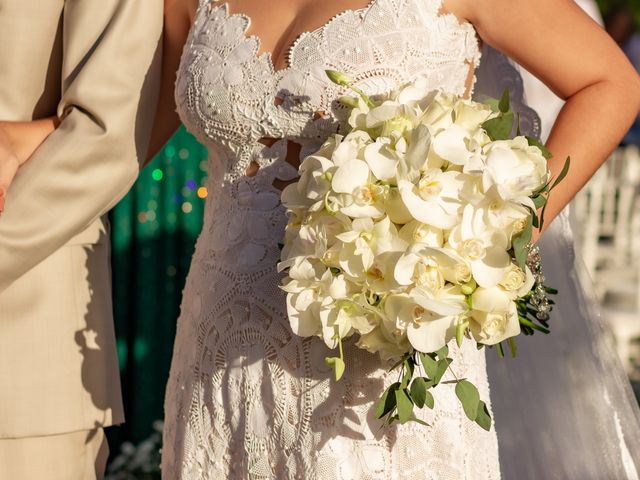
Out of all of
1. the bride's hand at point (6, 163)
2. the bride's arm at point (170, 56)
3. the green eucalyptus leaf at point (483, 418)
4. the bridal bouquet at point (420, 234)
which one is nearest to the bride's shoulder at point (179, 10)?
the bride's arm at point (170, 56)

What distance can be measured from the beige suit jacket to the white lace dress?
0.17 metres

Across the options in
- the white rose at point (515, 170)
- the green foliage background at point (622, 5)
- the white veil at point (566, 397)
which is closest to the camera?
the white rose at point (515, 170)

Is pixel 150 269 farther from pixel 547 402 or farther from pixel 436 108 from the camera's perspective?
pixel 436 108

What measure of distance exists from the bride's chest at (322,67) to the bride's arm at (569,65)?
0.27 feet

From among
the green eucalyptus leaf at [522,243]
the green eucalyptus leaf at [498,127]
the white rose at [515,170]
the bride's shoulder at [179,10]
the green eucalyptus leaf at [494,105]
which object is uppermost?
the bride's shoulder at [179,10]

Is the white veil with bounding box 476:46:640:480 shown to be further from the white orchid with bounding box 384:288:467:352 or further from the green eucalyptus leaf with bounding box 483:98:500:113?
the white orchid with bounding box 384:288:467:352

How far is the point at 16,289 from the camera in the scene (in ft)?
7.92

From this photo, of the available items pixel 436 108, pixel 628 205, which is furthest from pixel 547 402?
pixel 628 205

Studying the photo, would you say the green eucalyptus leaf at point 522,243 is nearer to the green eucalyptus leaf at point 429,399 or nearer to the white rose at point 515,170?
the white rose at point 515,170

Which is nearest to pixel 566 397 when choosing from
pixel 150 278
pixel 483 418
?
pixel 483 418

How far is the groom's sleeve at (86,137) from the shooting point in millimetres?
2332

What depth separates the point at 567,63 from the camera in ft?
7.14

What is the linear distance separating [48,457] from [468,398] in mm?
1061

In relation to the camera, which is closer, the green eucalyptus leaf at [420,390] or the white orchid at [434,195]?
the white orchid at [434,195]
